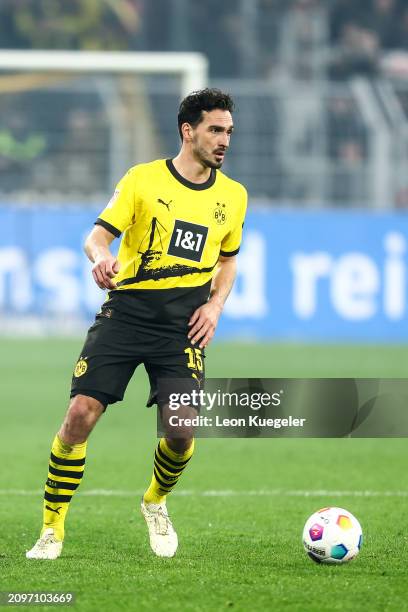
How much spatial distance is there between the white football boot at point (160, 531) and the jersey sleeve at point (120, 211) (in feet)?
4.12

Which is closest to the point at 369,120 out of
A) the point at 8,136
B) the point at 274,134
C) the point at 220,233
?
the point at 274,134

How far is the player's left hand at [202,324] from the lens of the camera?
5621 millimetres

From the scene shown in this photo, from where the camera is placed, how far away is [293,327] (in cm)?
1770

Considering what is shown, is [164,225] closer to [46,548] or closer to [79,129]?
[46,548]

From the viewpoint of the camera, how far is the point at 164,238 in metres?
5.57

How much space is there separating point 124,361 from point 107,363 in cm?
8

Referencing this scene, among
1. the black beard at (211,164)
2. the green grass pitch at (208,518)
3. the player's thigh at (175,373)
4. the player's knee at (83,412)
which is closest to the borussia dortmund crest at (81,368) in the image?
the player's knee at (83,412)

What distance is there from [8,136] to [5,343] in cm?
348

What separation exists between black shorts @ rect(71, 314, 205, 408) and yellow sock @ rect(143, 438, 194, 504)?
0.27 m

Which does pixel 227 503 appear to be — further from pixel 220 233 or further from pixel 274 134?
pixel 274 134

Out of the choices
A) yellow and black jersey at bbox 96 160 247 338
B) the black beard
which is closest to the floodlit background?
yellow and black jersey at bbox 96 160 247 338

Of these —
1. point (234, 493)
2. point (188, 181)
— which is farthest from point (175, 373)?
point (234, 493)

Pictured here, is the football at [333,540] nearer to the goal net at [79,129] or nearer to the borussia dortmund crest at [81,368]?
the borussia dortmund crest at [81,368]

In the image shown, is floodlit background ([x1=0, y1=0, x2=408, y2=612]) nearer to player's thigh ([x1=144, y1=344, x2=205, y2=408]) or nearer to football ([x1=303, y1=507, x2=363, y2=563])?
football ([x1=303, y1=507, x2=363, y2=563])
